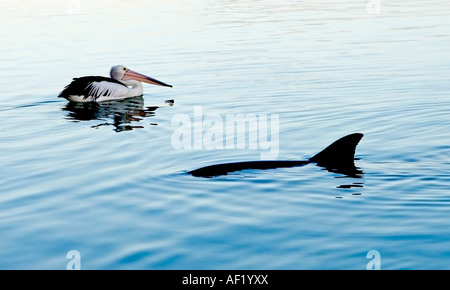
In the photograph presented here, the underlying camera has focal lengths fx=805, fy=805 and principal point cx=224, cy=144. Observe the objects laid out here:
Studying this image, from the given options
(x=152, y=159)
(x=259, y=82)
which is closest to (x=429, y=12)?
(x=259, y=82)

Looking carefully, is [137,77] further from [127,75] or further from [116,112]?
[116,112]

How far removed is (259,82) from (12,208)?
9.61 meters

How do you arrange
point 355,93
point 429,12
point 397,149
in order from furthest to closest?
point 429,12 < point 355,93 < point 397,149

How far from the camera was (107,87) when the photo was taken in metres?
17.7

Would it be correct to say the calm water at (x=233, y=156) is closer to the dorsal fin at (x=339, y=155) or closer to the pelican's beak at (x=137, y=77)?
the dorsal fin at (x=339, y=155)

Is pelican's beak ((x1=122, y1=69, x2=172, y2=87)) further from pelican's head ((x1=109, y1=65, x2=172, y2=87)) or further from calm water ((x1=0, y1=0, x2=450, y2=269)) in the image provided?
calm water ((x1=0, y1=0, x2=450, y2=269))

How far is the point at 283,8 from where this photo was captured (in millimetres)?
35156

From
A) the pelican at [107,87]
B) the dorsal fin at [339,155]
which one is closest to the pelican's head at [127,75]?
the pelican at [107,87]

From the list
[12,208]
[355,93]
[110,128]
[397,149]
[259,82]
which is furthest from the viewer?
[259,82]

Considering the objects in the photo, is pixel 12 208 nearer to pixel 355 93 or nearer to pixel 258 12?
pixel 355 93

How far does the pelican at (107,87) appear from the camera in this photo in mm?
17109

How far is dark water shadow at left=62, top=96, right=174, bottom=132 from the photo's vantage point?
573 inches

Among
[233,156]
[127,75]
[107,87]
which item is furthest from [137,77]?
[233,156]

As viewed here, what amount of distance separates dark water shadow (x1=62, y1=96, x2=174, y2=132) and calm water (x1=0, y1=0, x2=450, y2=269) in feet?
0.17
